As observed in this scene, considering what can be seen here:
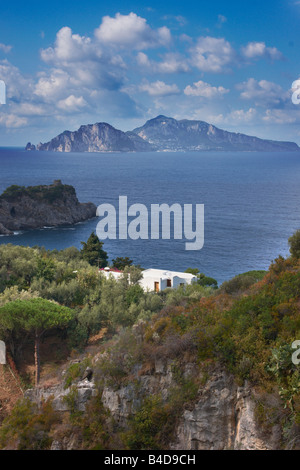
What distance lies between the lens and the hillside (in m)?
12.2

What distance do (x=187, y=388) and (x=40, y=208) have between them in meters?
83.3

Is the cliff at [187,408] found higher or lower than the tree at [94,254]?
higher

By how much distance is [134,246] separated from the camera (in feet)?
228

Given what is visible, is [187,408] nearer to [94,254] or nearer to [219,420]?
[219,420]

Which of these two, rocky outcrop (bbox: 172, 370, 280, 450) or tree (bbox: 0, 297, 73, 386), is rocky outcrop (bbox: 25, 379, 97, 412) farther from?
tree (bbox: 0, 297, 73, 386)

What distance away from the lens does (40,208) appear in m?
91.8

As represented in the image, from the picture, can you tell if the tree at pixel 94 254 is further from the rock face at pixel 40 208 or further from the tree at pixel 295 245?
the tree at pixel 295 245

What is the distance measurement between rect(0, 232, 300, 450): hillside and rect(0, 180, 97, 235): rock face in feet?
245

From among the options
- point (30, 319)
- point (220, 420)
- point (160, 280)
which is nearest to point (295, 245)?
point (220, 420)

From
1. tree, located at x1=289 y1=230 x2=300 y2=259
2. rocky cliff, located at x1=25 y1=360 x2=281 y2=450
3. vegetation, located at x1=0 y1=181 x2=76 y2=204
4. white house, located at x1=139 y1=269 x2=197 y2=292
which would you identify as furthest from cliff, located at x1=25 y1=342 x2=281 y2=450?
vegetation, located at x1=0 y1=181 x2=76 y2=204

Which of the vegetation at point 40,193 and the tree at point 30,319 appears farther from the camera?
the vegetation at point 40,193

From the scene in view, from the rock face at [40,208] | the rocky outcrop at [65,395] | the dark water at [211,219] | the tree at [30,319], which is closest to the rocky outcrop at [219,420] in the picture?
the rocky outcrop at [65,395]

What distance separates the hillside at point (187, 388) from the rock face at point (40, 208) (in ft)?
245

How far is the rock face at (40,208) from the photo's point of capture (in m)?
88.1
